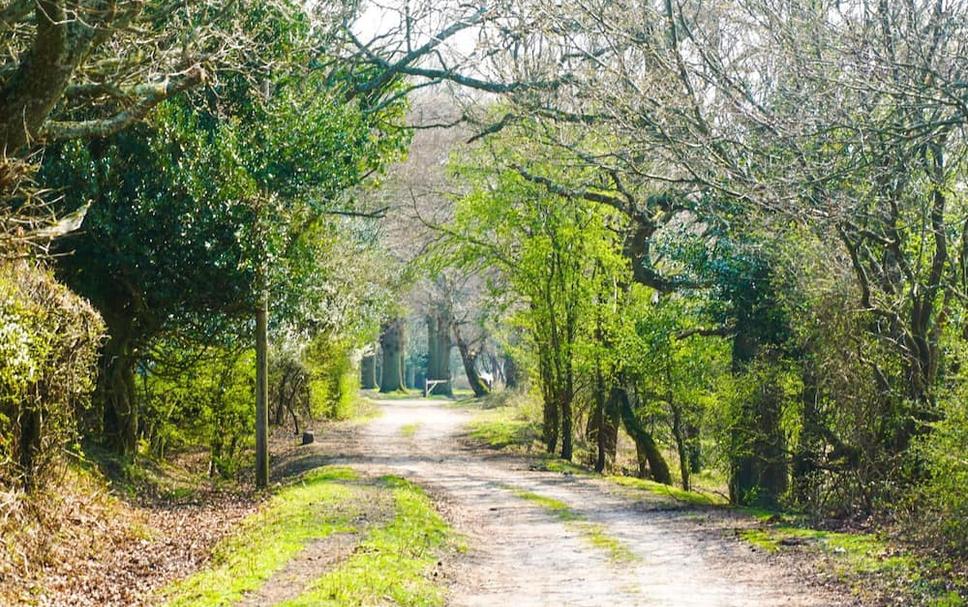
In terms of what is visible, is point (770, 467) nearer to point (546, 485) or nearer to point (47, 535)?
point (546, 485)

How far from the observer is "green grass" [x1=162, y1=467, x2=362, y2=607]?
428 inches

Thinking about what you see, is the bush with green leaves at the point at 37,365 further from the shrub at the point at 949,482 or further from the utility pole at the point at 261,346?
the shrub at the point at 949,482

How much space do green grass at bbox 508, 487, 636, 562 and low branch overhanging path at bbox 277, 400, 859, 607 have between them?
1.5 inches

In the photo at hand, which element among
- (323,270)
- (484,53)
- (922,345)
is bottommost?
(922,345)

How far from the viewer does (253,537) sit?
14.5 metres

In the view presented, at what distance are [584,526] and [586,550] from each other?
2.32m

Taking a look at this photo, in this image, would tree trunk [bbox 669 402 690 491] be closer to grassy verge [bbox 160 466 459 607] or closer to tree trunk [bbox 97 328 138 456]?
grassy verge [bbox 160 466 459 607]

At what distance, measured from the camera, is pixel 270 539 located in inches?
552

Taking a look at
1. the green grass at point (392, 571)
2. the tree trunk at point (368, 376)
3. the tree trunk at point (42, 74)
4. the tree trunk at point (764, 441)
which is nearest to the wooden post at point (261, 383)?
the green grass at point (392, 571)

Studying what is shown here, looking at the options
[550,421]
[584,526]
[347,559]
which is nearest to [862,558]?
[584,526]

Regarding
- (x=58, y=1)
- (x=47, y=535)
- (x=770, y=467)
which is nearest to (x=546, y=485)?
(x=770, y=467)

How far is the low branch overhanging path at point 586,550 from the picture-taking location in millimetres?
10984

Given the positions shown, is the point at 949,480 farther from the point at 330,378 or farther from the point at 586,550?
the point at 330,378

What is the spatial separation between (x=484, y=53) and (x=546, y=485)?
8838mm
